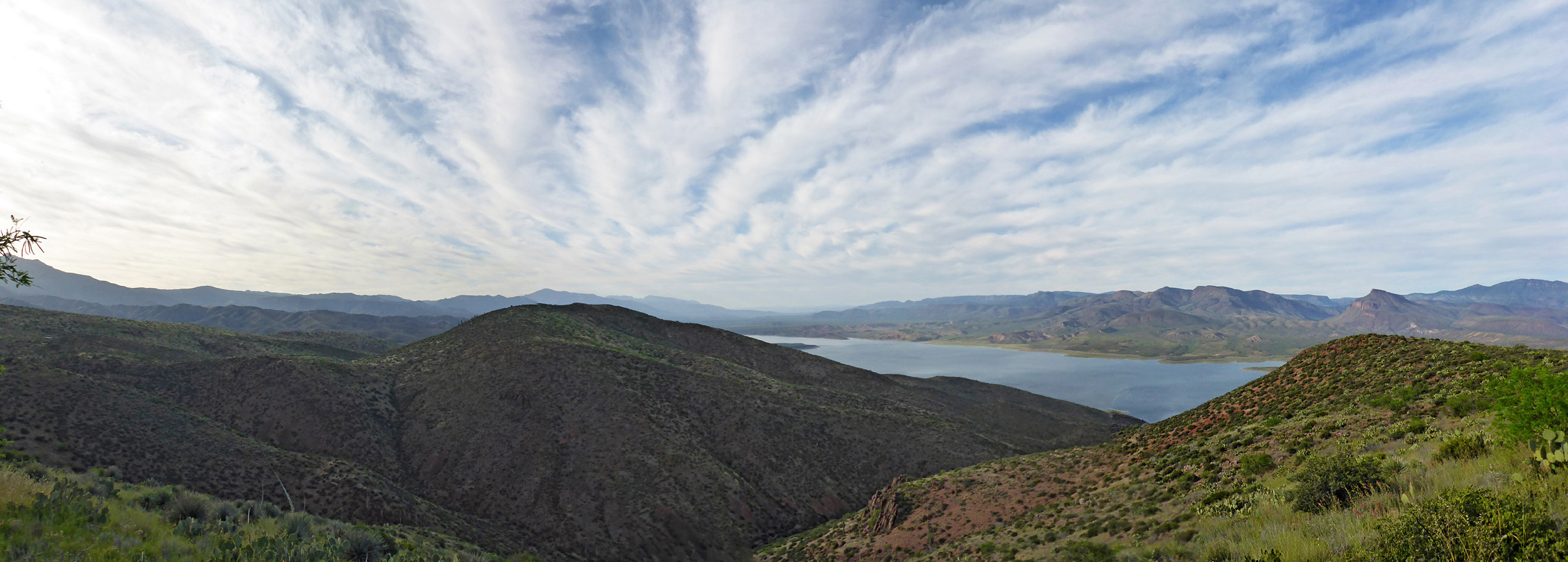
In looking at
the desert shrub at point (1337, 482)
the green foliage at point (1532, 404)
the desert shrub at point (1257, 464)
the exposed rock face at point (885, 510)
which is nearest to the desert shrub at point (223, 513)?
the exposed rock face at point (885, 510)

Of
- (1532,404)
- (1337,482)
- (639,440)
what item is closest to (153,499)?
(639,440)

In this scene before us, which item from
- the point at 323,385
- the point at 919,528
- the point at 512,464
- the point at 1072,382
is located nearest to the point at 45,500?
the point at 512,464

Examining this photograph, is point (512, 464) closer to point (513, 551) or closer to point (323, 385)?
point (513, 551)

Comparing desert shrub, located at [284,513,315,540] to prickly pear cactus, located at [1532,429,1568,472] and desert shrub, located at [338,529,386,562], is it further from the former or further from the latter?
prickly pear cactus, located at [1532,429,1568,472]

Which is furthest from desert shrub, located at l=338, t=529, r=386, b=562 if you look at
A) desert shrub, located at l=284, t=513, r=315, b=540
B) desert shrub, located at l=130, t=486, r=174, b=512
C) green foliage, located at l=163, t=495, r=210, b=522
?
desert shrub, located at l=130, t=486, r=174, b=512

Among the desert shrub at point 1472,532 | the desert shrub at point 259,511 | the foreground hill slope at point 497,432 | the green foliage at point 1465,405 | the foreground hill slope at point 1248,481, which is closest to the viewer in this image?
the desert shrub at point 1472,532

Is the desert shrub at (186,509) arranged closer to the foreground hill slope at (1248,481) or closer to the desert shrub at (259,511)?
the desert shrub at (259,511)

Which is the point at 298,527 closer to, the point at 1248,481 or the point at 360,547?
the point at 360,547
